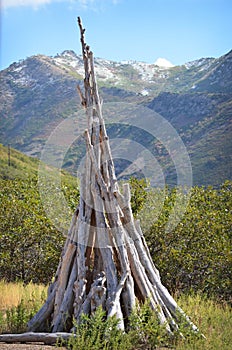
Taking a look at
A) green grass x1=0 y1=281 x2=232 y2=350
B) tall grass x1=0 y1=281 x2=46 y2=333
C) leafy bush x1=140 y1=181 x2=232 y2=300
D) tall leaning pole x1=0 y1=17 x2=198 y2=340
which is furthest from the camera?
leafy bush x1=140 y1=181 x2=232 y2=300

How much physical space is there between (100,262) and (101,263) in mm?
22

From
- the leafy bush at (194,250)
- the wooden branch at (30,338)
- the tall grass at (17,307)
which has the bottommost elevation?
the wooden branch at (30,338)

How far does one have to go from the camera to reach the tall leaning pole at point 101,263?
22.8ft

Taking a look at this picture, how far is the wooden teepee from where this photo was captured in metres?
6.96

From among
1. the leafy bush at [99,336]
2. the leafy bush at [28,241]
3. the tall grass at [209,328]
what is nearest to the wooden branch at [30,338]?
the leafy bush at [99,336]

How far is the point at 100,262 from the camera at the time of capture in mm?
7457

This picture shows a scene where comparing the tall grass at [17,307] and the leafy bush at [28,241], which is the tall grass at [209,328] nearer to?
the tall grass at [17,307]

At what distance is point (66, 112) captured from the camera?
597 ft

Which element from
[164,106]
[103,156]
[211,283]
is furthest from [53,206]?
[164,106]

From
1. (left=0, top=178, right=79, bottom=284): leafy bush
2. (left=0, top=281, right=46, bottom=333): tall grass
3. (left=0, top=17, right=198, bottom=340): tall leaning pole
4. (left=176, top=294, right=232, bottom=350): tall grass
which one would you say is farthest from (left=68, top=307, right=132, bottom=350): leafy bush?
(left=0, top=178, right=79, bottom=284): leafy bush

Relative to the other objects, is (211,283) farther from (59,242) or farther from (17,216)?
(17,216)

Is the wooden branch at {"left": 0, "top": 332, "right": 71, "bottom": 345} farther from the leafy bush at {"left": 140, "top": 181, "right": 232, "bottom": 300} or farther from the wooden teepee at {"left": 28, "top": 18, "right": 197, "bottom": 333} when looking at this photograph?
the leafy bush at {"left": 140, "top": 181, "right": 232, "bottom": 300}

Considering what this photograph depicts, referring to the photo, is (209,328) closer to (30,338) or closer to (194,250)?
(30,338)

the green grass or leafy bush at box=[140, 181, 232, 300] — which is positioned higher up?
leafy bush at box=[140, 181, 232, 300]
